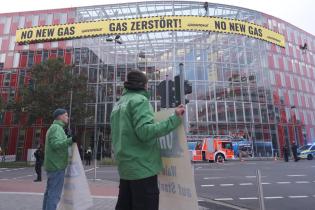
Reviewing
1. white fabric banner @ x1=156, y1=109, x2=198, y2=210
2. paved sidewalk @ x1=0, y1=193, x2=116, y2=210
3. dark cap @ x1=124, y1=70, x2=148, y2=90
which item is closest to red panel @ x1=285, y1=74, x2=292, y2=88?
paved sidewalk @ x1=0, y1=193, x2=116, y2=210

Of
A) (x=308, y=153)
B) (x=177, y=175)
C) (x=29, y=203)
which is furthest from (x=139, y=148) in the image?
(x=308, y=153)

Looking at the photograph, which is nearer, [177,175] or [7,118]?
[177,175]

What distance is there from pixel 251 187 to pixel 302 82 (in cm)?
4546

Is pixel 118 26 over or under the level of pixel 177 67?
over

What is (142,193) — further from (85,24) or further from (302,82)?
(302,82)

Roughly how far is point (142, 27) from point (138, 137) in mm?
25931

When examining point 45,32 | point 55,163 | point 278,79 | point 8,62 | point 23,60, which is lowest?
point 55,163

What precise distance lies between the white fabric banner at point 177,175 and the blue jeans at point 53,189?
2.23 m

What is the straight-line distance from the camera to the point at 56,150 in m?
5.11

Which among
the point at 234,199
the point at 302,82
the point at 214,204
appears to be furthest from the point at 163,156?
the point at 302,82

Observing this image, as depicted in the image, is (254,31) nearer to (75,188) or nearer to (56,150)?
(56,150)

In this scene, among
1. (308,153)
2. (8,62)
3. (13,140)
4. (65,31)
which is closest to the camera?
(65,31)

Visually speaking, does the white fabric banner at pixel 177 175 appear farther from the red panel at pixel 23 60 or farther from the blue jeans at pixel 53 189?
the red panel at pixel 23 60

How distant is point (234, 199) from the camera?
9.27 metres
